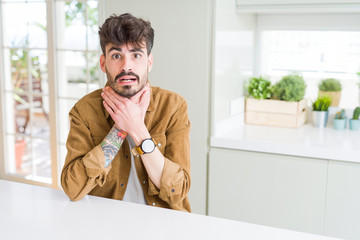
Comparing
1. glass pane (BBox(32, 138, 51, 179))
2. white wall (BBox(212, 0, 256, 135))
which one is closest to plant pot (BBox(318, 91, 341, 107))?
white wall (BBox(212, 0, 256, 135))

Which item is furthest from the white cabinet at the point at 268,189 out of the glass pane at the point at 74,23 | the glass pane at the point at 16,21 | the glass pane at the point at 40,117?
the glass pane at the point at 40,117

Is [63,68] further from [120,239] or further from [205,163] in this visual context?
[120,239]

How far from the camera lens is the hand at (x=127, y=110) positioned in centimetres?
147

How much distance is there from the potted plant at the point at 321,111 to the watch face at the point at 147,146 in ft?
5.50

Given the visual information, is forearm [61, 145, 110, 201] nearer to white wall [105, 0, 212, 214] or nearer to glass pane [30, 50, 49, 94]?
white wall [105, 0, 212, 214]

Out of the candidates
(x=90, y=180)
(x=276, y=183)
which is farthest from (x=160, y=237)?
(x=276, y=183)

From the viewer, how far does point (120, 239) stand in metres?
1.14

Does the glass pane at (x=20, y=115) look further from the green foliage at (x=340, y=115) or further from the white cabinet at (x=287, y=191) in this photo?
the green foliage at (x=340, y=115)

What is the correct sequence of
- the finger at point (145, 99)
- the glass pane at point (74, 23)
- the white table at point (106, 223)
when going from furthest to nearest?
1. the glass pane at point (74, 23)
2. the finger at point (145, 99)
3. the white table at point (106, 223)

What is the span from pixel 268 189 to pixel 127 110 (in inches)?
48.7

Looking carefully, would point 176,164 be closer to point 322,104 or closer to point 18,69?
point 322,104

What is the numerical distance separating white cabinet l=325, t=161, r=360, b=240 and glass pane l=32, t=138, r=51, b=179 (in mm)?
3590

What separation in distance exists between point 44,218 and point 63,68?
2338mm

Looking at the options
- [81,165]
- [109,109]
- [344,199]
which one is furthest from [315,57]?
[81,165]
